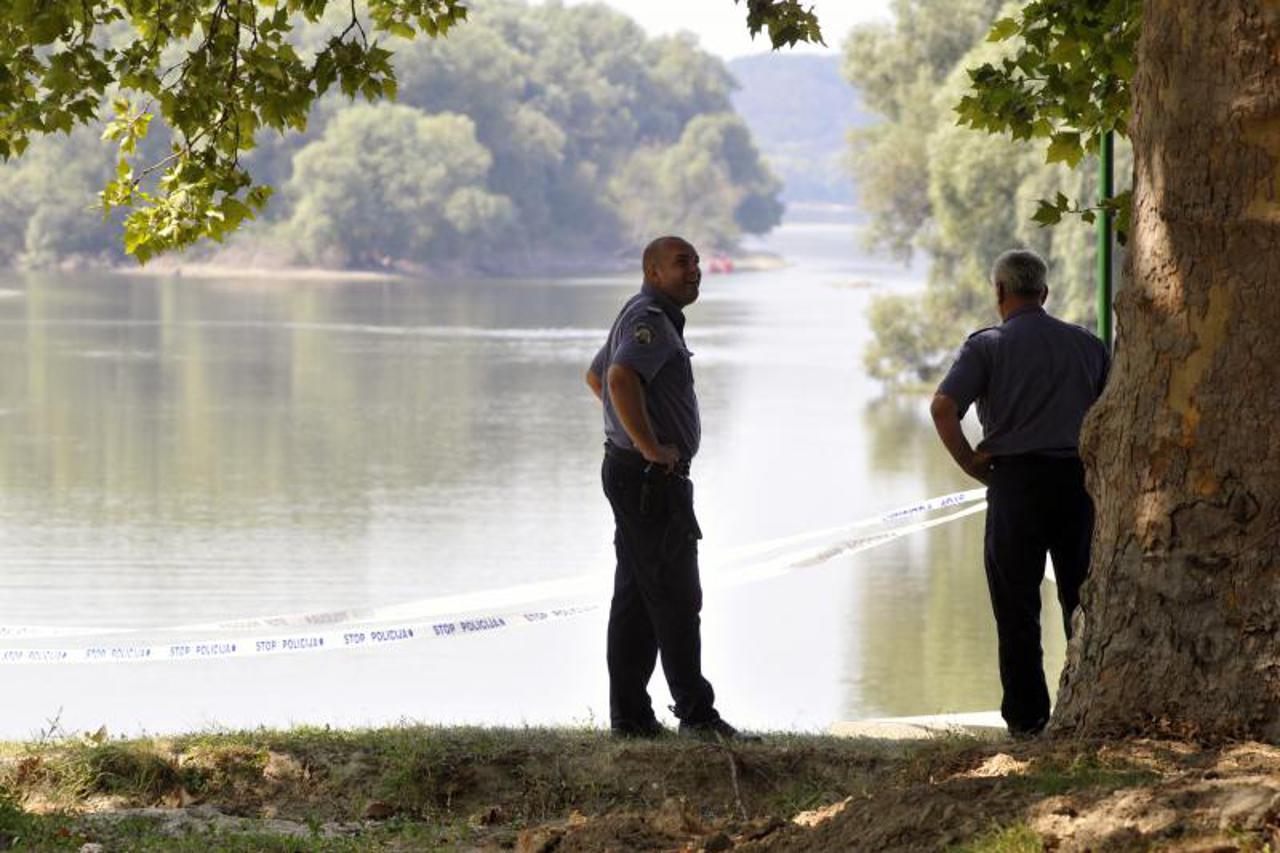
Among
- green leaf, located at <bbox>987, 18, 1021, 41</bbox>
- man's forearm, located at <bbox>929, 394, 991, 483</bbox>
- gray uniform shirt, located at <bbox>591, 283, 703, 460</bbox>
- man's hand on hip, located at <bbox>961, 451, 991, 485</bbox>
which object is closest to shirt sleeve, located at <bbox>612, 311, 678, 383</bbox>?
gray uniform shirt, located at <bbox>591, 283, 703, 460</bbox>

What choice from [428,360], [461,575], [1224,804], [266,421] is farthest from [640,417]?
[428,360]

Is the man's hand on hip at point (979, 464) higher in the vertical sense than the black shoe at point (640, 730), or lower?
higher

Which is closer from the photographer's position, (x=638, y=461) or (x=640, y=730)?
(x=638, y=461)

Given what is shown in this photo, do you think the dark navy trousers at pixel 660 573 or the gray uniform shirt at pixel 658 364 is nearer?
the gray uniform shirt at pixel 658 364

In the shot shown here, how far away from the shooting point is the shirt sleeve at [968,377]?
6.96 m

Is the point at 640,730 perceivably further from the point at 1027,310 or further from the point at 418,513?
the point at 418,513

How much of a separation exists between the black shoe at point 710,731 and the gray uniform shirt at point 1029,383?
114 cm

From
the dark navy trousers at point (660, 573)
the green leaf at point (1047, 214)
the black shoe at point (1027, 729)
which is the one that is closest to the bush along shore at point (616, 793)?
the dark navy trousers at point (660, 573)

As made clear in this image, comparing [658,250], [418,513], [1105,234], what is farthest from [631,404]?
[418,513]

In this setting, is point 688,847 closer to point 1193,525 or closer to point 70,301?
point 1193,525

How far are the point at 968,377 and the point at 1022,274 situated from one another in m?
0.35

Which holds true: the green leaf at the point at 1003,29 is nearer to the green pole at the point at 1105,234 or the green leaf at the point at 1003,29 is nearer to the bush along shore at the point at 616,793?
the green pole at the point at 1105,234

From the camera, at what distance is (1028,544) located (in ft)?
22.9

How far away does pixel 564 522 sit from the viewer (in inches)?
1324
